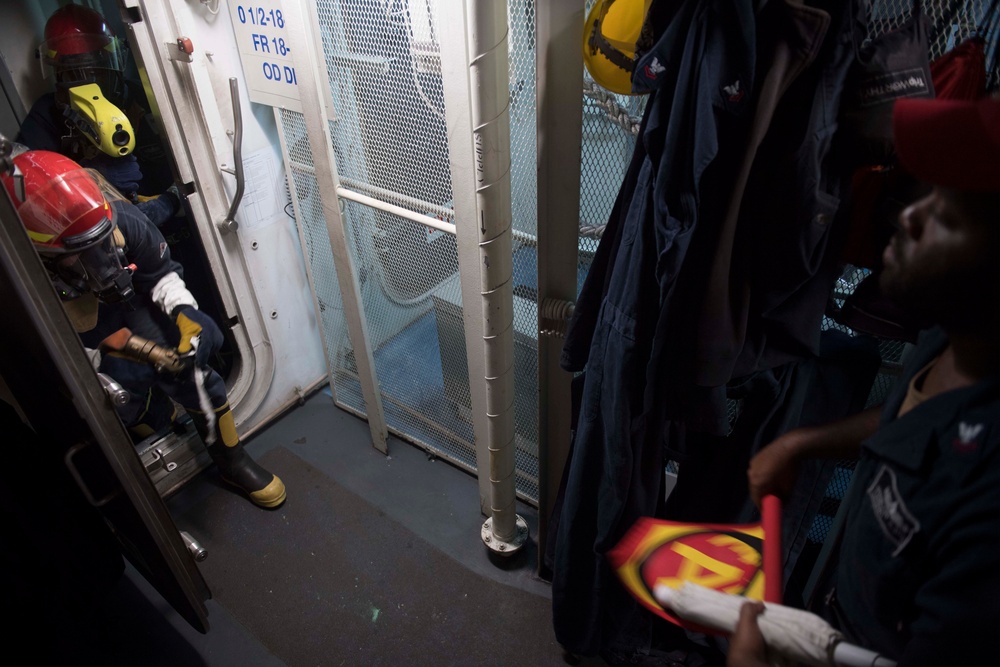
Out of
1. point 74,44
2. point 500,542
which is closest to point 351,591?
point 500,542

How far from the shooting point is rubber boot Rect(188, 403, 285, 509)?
2.63 m

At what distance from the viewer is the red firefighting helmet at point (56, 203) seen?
1.98 meters

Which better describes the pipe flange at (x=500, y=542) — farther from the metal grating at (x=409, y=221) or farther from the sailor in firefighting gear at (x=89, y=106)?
the sailor in firefighting gear at (x=89, y=106)

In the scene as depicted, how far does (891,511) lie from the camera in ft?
3.18

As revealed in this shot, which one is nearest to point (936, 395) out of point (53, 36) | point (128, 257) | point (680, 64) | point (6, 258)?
point (680, 64)

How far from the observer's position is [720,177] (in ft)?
3.69

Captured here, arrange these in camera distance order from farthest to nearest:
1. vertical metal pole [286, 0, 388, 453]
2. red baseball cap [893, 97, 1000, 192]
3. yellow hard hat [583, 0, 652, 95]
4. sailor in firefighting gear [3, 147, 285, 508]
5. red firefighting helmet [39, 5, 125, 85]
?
red firefighting helmet [39, 5, 125, 85] → sailor in firefighting gear [3, 147, 285, 508] → vertical metal pole [286, 0, 388, 453] → yellow hard hat [583, 0, 652, 95] → red baseball cap [893, 97, 1000, 192]

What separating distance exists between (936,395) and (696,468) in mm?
795

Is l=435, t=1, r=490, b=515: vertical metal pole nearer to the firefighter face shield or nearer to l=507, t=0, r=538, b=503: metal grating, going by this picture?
l=507, t=0, r=538, b=503: metal grating

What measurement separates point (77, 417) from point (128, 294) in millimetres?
933

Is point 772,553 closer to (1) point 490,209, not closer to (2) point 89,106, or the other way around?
A: (1) point 490,209

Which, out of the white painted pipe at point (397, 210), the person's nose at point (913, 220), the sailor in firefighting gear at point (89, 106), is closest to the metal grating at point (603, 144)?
the white painted pipe at point (397, 210)

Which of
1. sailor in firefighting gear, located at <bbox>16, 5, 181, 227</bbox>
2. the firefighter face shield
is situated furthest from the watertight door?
sailor in firefighting gear, located at <bbox>16, 5, 181, 227</bbox>

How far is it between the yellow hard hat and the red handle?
0.97m
